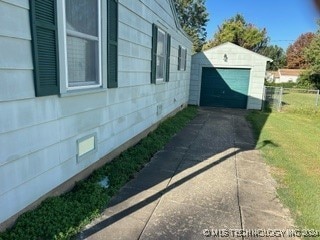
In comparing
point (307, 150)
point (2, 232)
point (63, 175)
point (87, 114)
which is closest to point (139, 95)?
point (87, 114)

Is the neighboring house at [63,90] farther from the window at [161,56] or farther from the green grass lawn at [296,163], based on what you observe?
the green grass lawn at [296,163]

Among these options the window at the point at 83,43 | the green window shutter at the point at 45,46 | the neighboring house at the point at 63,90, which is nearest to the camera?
the neighboring house at the point at 63,90

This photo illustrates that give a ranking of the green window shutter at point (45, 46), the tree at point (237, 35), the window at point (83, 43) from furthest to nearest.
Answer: the tree at point (237, 35) < the window at point (83, 43) < the green window shutter at point (45, 46)

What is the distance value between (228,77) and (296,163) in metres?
8.86

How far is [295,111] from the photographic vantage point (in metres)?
12.7

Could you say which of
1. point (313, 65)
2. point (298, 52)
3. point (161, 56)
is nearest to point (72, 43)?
point (161, 56)

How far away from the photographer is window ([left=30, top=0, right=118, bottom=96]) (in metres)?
2.55

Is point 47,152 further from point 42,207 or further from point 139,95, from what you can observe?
point 139,95

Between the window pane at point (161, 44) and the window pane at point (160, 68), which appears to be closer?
the window pane at point (161, 44)

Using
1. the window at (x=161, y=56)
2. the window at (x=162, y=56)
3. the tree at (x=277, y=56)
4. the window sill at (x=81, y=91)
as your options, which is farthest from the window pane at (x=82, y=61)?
the tree at (x=277, y=56)

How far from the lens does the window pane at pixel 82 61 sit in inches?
127

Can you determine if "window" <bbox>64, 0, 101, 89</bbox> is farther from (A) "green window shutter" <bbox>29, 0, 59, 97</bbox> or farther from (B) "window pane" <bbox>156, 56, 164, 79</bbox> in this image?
(B) "window pane" <bbox>156, 56, 164, 79</bbox>

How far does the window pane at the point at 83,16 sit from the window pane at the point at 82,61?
14 cm

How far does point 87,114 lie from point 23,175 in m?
1.26
